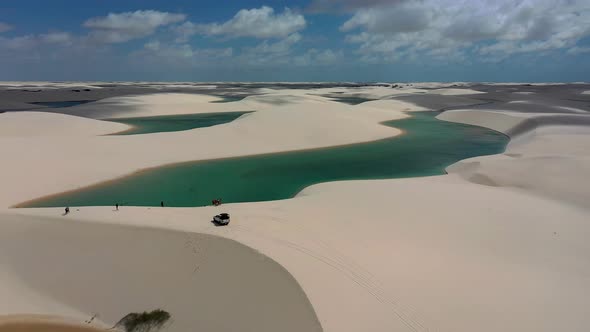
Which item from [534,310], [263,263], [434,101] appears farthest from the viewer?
[434,101]

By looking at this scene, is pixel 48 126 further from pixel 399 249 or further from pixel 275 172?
pixel 399 249

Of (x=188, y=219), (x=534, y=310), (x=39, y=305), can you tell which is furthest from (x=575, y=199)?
(x=39, y=305)

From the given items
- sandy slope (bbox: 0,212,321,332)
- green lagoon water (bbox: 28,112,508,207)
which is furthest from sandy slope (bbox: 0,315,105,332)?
green lagoon water (bbox: 28,112,508,207)

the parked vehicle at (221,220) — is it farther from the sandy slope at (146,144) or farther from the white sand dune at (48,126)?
the white sand dune at (48,126)

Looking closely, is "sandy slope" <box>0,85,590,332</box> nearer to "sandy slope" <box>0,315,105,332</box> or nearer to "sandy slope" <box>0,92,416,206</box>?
"sandy slope" <box>0,315,105,332</box>

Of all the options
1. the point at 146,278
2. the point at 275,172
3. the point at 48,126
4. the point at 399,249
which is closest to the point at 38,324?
the point at 146,278

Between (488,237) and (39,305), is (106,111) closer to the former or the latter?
(39,305)

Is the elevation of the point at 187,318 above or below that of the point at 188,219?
below
